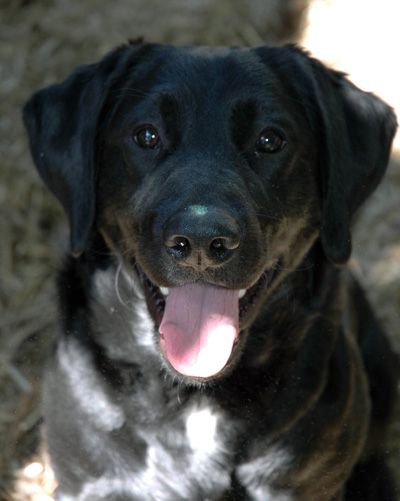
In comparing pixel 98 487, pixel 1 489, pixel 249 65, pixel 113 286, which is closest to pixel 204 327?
pixel 113 286

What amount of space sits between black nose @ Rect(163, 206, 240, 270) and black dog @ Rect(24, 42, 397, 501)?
282mm

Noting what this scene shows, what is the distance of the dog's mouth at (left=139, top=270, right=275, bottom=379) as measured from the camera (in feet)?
8.41

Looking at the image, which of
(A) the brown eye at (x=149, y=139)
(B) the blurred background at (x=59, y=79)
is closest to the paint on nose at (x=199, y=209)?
(A) the brown eye at (x=149, y=139)

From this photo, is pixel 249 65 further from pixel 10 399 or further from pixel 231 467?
pixel 10 399

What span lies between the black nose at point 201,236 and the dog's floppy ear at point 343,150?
0.60m

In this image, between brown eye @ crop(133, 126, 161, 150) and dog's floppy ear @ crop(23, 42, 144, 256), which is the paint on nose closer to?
brown eye @ crop(133, 126, 161, 150)

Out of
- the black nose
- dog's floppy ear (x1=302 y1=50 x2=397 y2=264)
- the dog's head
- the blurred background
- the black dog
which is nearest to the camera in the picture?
the black nose

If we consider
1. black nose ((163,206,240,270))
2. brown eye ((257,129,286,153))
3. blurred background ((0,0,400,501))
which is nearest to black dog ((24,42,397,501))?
brown eye ((257,129,286,153))

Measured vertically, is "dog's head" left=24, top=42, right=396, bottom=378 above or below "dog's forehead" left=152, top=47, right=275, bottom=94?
below

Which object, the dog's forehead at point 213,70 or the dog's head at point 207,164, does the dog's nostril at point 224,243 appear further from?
the dog's forehead at point 213,70

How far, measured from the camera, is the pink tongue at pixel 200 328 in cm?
256

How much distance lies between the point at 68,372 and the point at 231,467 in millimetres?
684

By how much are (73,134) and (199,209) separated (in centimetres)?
73

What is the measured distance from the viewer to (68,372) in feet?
9.50
